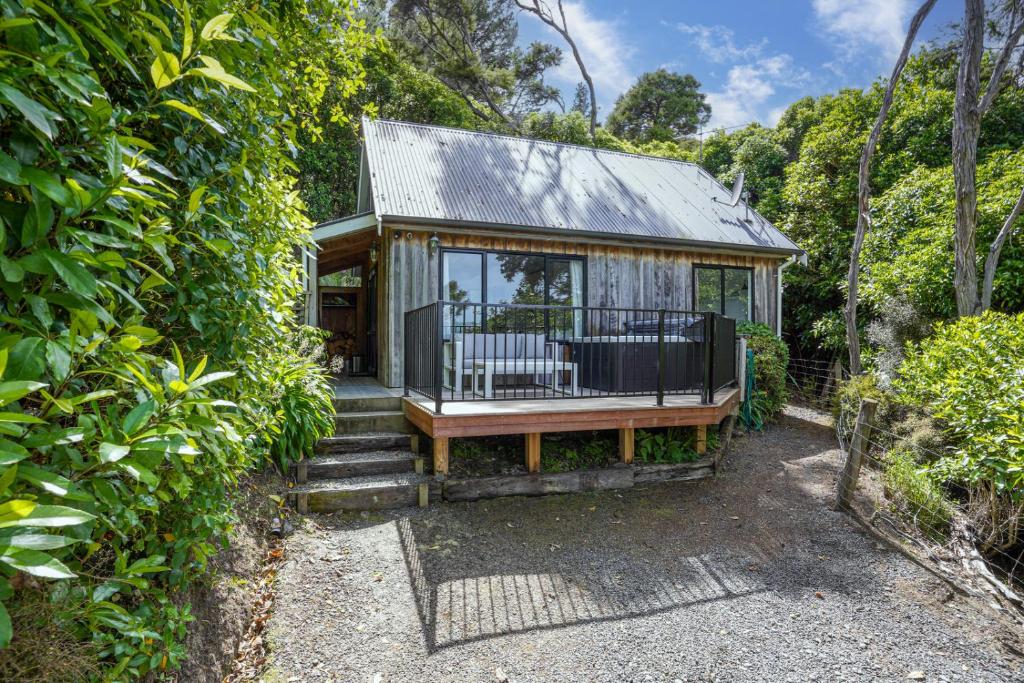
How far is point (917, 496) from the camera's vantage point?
4352 mm

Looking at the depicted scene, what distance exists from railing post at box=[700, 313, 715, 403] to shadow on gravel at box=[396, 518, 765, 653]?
2095mm

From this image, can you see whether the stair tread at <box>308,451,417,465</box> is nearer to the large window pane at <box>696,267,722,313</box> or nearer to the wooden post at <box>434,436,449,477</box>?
the wooden post at <box>434,436,449,477</box>

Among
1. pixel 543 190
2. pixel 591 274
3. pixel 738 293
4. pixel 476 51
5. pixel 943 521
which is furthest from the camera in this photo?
pixel 476 51

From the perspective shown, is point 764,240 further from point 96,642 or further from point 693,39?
point 693,39

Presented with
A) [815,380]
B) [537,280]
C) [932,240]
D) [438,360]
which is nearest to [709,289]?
[537,280]

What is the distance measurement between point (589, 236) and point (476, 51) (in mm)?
15971

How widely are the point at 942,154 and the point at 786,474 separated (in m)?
10.6

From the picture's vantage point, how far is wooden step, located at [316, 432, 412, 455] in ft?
16.9

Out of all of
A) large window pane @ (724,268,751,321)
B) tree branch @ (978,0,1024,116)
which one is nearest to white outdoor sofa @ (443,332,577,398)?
large window pane @ (724,268,751,321)

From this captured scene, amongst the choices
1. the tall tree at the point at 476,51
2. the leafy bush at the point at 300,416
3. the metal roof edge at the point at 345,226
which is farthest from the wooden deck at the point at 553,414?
the tall tree at the point at 476,51

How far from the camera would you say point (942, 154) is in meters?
11.4

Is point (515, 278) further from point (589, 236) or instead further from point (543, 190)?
point (543, 190)

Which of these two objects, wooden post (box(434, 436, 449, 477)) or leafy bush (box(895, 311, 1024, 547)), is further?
wooden post (box(434, 436, 449, 477))

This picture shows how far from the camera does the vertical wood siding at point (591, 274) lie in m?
7.01
